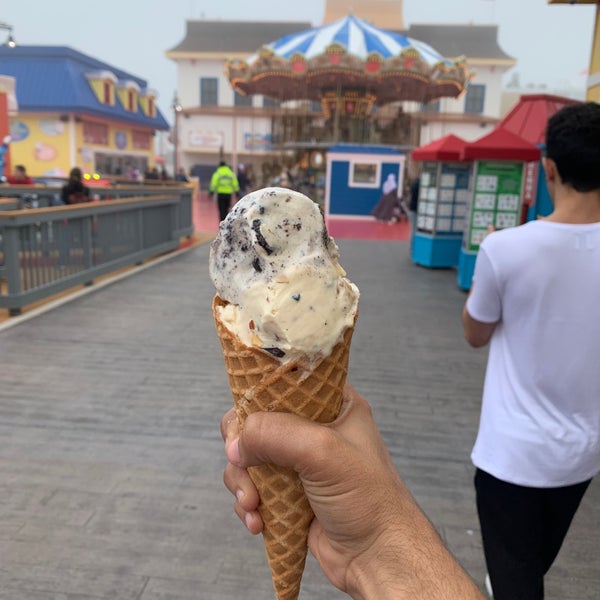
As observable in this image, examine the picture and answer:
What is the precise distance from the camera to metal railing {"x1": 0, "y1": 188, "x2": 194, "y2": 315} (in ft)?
23.6

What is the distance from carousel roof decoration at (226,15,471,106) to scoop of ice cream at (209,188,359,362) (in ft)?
77.5

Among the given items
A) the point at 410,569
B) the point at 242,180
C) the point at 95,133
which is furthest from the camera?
the point at 95,133

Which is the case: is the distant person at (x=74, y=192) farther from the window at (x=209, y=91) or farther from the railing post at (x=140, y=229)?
the window at (x=209, y=91)

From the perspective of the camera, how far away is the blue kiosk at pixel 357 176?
74.8 ft

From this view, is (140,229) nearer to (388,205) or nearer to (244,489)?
(244,489)

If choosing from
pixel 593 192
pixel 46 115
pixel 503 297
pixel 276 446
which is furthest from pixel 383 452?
pixel 46 115

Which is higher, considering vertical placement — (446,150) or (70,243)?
(446,150)

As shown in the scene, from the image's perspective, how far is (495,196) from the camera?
927 cm

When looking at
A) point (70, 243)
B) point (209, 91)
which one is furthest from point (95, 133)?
point (70, 243)

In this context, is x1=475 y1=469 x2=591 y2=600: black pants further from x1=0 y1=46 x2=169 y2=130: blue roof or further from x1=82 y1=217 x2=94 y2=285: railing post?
x1=0 y1=46 x2=169 y2=130: blue roof

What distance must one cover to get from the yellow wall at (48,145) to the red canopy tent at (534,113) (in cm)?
2226

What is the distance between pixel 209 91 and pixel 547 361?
41.2 m

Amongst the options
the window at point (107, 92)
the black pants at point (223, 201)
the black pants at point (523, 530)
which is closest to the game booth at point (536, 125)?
the black pants at point (223, 201)

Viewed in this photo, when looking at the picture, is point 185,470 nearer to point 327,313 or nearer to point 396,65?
point 327,313
